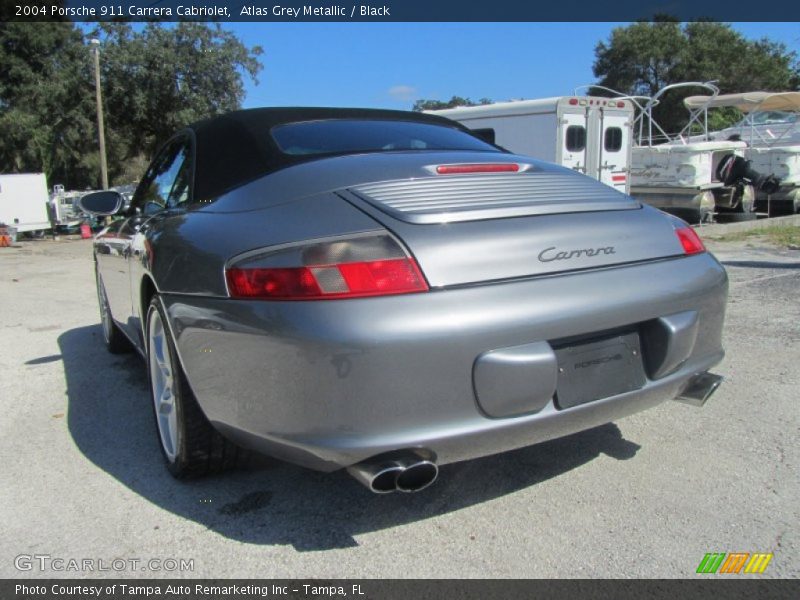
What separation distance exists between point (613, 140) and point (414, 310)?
1235cm

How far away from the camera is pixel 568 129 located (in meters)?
12.2

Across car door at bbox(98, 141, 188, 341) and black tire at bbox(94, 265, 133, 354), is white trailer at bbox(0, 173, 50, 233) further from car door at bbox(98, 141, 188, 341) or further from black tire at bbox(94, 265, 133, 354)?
car door at bbox(98, 141, 188, 341)

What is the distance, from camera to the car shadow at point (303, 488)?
241 centimetres

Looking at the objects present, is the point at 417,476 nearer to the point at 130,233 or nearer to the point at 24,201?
the point at 130,233

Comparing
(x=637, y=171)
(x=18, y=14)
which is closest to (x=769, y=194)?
(x=637, y=171)

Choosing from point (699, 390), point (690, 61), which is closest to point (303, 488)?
point (699, 390)

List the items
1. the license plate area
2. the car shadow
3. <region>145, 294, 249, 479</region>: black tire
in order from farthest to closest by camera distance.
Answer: <region>145, 294, 249, 479</region>: black tire < the car shadow < the license plate area

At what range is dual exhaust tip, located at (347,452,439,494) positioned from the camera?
198cm

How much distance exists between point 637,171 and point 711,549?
14.2 m

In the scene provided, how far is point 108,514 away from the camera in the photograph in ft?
8.31

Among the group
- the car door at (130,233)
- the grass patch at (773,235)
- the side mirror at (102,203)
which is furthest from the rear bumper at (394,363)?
the grass patch at (773,235)

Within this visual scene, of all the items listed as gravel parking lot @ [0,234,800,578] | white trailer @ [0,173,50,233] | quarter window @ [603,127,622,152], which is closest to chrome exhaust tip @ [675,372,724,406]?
gravel parking lot @ [0,234,800,578]

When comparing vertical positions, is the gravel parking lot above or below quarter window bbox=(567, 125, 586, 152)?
below

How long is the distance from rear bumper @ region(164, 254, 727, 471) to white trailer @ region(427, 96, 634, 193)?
403 inches
